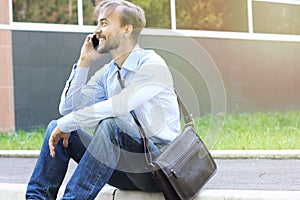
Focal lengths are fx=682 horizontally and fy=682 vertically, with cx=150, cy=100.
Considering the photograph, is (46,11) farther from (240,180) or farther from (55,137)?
(55,137)

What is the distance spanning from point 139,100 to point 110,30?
0.49 m

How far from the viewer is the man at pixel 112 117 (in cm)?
364

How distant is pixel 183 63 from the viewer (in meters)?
8.94

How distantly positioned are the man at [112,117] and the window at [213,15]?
8.36m

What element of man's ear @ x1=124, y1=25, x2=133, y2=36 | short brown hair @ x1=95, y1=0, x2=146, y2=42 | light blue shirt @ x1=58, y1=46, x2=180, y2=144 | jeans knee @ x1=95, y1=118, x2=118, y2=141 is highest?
short brown hair @ x1=95, y1=0, x2=146, y2=42

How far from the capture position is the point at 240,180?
488 cm

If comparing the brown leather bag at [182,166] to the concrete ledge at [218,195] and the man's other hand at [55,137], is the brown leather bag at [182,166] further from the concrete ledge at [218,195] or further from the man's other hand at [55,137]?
the man's other hand at [55,137]

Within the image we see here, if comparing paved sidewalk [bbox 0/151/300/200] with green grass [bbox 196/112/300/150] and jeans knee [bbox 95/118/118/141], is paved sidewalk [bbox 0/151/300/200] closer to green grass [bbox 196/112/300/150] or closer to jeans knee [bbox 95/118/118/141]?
green grass [bbox 196/112/300/150]

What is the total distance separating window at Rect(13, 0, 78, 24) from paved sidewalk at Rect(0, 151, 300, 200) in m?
4.00

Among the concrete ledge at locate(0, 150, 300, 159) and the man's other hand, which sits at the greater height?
the man's other hand

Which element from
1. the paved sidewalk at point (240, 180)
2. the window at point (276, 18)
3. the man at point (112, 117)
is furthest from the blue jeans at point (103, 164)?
the window at point (276, 18)

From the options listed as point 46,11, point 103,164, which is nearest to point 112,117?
point 103,164

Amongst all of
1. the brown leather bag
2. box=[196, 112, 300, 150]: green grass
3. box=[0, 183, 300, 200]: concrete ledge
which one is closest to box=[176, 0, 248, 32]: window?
box=[196, 112, 300, 150]: green grass

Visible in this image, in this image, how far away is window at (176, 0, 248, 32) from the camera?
12.3 meters
